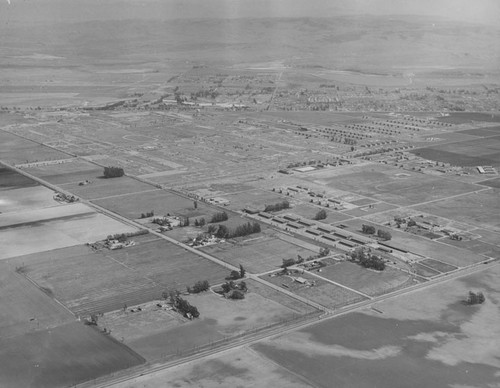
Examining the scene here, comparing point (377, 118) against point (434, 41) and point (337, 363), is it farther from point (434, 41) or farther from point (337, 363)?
point (434, 41)

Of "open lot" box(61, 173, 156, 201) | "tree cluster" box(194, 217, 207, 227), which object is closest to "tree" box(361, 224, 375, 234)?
"tree cluster" box(194, 217, 207, 227)

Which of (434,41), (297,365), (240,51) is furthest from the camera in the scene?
(434,41)

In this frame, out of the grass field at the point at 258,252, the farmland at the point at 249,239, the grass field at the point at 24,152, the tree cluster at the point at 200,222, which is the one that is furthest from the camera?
the grass field at the point at 24,152

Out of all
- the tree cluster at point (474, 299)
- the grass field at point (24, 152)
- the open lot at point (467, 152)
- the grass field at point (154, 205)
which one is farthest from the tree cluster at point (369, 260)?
the grass field at point (24, 152)

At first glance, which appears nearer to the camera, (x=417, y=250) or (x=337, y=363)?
(x=337, y=363)

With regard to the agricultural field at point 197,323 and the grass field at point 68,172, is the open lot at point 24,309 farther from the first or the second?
the grass field at point 68,172

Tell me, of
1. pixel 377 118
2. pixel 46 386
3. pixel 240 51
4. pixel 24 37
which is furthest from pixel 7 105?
pixel 24 37
